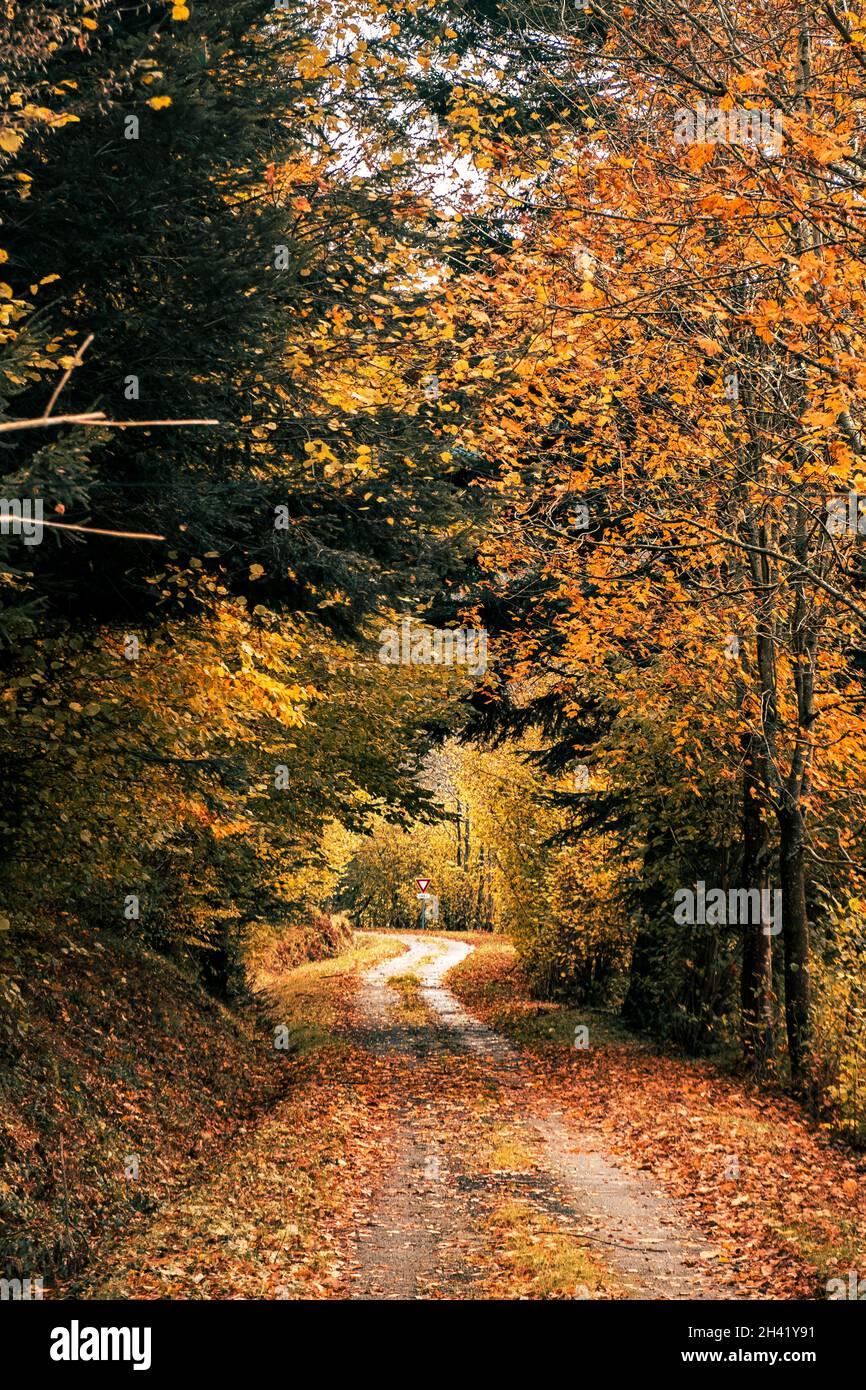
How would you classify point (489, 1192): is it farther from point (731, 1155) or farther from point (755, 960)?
point (755, 960)

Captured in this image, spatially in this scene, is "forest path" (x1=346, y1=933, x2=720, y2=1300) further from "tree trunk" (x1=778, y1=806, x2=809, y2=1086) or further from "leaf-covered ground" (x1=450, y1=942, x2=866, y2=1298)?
"tree trunk" (x1=778, y1=806, x2=809, y2=1086)

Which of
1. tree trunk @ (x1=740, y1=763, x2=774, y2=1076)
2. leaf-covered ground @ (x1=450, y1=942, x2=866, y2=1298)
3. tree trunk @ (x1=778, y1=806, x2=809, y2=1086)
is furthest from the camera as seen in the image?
tree trunk @ (x1=740, y1=763, x2=774, y2=1076)

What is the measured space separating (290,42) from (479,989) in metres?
25.4

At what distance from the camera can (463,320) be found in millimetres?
11781

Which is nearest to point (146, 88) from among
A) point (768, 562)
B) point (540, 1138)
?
point (768, 562)

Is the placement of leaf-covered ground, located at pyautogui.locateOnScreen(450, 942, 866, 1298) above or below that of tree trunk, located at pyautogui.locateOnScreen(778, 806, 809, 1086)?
below

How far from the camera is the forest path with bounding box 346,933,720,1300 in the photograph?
7301 millimetres

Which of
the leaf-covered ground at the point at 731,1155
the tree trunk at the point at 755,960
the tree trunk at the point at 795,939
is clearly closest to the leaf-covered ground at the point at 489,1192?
the leaf-covered ground at the point at 731,1155

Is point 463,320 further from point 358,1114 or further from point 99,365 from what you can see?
point 358,1114

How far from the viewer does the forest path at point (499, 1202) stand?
730 cm

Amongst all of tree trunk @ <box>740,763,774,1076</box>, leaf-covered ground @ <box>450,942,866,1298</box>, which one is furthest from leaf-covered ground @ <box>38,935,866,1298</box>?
tree trunk @ <box>740,763,774,1076</box>

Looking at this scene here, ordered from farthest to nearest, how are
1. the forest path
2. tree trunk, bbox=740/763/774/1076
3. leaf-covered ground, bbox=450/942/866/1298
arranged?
tree trunk, bbox=740/763/774/1076 < leaf-covered ground, bbox=450/942/866/1298 < the forest path

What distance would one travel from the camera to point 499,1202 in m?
9.35

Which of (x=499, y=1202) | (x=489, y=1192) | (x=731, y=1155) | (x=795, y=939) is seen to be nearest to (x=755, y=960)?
(x=795, y=939)
